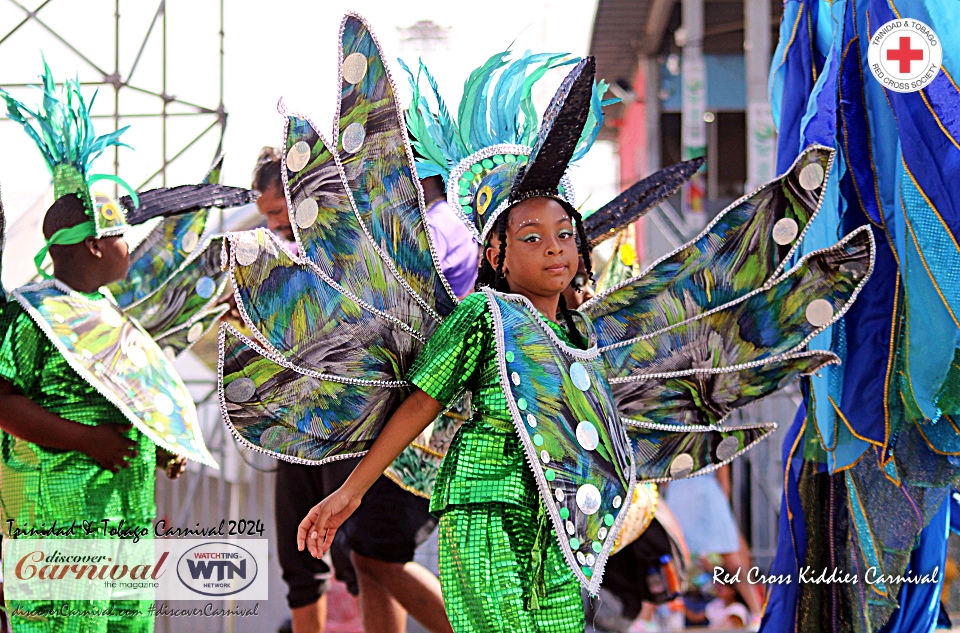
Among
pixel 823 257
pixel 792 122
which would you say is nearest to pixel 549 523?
A: pixel 823 257

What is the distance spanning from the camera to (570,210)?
251 centimetres

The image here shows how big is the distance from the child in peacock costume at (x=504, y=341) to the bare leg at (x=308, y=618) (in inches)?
63.4

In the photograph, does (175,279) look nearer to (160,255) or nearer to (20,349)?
(160,255)

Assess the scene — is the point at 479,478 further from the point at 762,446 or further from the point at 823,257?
the point at 762,446

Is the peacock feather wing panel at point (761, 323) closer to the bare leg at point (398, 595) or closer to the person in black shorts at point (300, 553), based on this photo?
the bare leg at point (398, 595)

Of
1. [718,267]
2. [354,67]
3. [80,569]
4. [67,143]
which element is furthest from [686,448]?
[67,143]

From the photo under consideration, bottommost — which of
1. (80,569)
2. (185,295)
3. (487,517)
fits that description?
(80,569)

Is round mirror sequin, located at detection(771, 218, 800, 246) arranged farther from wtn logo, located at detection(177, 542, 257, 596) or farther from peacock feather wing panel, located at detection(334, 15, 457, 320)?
wtn logo, located at detection(177, 542, 257, 596)

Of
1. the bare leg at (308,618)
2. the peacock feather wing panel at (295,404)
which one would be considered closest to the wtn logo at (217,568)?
the bare leg at (308,618)

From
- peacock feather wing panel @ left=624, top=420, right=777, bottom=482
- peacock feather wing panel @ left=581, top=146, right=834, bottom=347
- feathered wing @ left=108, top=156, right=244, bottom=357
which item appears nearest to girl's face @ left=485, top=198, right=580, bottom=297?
peacock feather wing panel @ left=581, top=146, right=834, bottom=347

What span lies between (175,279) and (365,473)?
1.90 metres

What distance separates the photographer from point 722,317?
280 cm

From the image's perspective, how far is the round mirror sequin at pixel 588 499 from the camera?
228 centimetres

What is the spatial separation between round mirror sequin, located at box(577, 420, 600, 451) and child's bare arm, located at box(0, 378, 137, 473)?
158 centimetres
